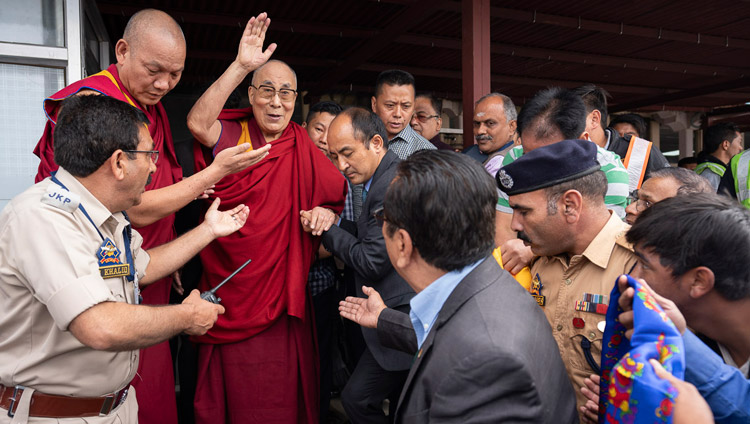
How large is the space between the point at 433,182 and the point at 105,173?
95 cm

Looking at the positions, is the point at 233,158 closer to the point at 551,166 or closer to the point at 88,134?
the point at 88,134

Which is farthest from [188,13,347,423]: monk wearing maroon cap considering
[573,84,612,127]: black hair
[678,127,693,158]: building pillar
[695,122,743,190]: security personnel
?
[678,127,693,158]: building pillar

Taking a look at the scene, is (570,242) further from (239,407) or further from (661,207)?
(239,407)

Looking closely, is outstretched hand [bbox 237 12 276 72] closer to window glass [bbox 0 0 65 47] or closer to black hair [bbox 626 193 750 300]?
window glass [bbox 0 0 65 47]

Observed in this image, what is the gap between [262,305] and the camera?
7.52 ft

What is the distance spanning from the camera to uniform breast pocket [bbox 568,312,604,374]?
4.59 feet

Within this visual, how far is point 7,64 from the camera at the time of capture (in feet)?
8.55

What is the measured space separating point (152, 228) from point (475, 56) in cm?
259

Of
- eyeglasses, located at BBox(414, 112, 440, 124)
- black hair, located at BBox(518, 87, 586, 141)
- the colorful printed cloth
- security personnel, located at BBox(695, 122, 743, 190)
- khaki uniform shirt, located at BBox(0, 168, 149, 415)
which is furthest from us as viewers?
security personnel, located at BBox(695, 122, 743, 190)

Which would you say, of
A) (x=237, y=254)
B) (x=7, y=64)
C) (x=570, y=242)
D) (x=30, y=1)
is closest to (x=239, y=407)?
(x=237, y=254)

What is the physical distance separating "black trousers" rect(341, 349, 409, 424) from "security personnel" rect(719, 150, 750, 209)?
7.52 feet

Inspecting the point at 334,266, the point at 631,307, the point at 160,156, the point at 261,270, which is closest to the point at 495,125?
the point at 334,266

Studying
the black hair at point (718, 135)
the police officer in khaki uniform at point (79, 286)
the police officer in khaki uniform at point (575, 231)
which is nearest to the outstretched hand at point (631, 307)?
the police officer in khaki uniform at point (575, 231)

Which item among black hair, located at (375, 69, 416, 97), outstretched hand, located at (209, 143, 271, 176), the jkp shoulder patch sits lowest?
the jkp shoulder patch
